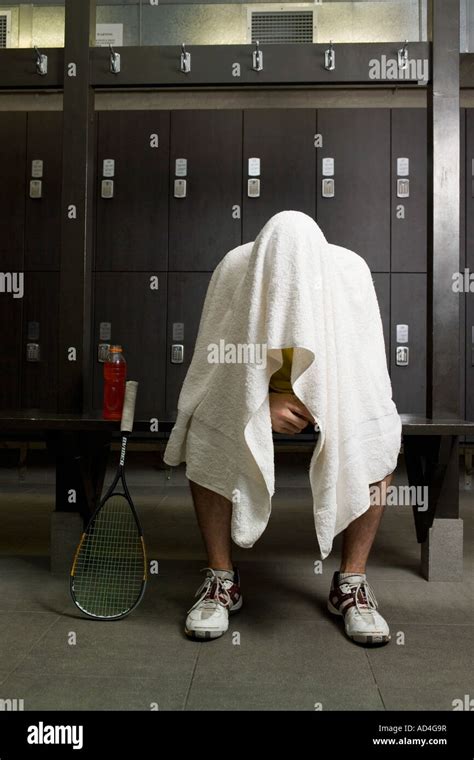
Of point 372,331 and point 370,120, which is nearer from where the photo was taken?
point 372,331

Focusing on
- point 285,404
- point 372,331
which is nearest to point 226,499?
point 285,404

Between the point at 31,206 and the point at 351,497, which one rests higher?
the point at 31,206

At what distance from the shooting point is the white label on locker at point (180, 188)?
4.39 meters

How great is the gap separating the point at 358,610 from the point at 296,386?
68 centimetres

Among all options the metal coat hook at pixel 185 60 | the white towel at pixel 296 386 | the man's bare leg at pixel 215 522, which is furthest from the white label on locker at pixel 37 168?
the man's bare leg at pixel 215 522

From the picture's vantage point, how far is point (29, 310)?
4.47 m

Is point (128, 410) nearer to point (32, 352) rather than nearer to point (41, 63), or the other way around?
point (41, 63)

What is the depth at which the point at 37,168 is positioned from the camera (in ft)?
14.6

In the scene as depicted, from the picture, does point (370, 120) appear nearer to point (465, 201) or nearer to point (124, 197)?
point (465, 201)

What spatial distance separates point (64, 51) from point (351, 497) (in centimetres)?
209

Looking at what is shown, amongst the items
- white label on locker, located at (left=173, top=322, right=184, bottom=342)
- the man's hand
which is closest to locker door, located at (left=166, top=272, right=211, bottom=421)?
white label on locker, located at (left=173, top=322, right=184, bottom=342)

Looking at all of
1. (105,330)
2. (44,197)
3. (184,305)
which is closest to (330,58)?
(184,305)
